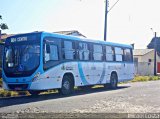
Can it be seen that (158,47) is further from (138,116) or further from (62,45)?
(138,116)

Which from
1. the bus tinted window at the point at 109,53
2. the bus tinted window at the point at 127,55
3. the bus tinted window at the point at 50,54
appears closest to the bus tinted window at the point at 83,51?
the bus tinted window at the point at 50,54

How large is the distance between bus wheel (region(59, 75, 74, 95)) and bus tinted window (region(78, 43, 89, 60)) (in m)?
1.59

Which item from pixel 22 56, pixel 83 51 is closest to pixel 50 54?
pixel 22 56

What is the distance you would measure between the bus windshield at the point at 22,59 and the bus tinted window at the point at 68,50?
6.90ft

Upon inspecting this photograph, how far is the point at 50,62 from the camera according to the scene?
683 inches

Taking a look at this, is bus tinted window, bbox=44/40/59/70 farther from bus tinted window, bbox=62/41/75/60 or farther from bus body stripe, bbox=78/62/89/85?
bus body stripe, bbox=78/62/89/85

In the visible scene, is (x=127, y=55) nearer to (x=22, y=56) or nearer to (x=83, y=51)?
(x=83, y=51)

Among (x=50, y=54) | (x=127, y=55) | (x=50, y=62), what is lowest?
(x=50, y=62)

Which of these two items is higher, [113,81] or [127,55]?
[127,55]

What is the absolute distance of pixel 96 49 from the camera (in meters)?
21.8

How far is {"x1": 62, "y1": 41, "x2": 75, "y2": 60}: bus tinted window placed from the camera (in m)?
18.6

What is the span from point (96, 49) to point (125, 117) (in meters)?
11.4

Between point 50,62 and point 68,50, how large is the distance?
1912mm

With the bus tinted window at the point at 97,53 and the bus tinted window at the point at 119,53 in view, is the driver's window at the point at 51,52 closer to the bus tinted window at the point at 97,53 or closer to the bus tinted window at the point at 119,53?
the bus tinted window at the point at 97,53
